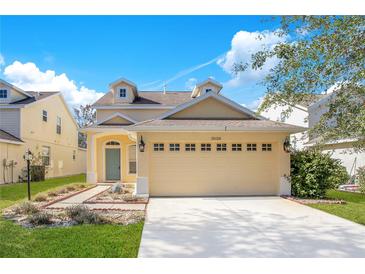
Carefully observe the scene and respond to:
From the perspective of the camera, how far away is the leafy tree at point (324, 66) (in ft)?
21.8

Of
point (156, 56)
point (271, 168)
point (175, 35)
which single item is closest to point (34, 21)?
point (175, 35)

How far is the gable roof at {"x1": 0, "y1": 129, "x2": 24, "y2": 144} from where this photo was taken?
53.9 ft

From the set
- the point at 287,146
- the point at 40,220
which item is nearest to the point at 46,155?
the point at 40,220

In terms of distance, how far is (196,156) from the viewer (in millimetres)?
11711

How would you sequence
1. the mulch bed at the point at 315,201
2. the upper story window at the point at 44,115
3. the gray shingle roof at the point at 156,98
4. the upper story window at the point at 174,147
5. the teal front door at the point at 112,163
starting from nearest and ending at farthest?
the mulch bed at the point at 315,201 < the upper story window at the point at 174,147 < the teal front door at the point at 112,163 < the gray shingle roof at the point at 156,98 < the upper story window at the point at 44,115

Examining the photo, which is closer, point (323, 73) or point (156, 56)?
point (323, 73)

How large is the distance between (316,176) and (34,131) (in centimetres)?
1781

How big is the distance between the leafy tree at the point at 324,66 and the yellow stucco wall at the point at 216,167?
388cm

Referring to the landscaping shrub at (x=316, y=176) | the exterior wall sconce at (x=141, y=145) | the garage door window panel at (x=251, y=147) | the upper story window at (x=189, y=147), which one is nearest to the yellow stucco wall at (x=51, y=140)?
the exterior wall sconce at (x=141, y=145)

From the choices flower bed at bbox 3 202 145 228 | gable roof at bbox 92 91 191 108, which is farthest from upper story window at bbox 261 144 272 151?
gable roof at bbox 92 91 191 108

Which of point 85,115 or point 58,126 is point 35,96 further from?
point 85,115

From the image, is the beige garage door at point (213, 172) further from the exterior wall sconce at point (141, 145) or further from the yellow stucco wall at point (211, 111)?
the yellow stucco wall at point (211, 111)
